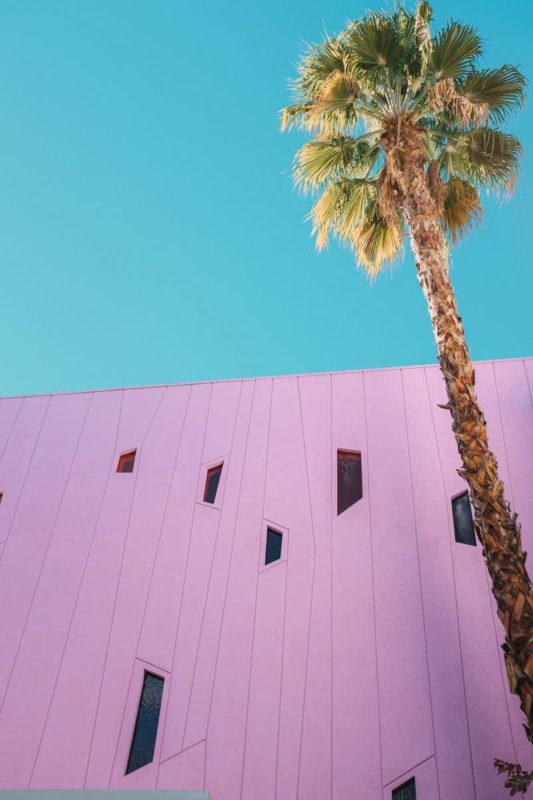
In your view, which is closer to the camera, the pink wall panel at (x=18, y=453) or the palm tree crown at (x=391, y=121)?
the palm tree crown at (x=391, y=121)

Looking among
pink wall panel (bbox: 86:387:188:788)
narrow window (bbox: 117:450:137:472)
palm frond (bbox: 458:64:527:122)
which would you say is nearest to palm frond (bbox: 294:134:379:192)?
palm frond (bbox: 458:64:527:122)

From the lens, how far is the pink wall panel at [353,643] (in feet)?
18.5

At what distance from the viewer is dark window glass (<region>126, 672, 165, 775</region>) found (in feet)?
19.9

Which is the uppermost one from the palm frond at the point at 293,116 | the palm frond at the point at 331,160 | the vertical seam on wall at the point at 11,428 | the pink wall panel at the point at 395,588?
the palm frond at the point at 293,116

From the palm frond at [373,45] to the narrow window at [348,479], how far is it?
16.4 ft

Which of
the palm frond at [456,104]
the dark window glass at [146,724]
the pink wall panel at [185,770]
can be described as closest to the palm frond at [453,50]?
the palm frond at [456,104]

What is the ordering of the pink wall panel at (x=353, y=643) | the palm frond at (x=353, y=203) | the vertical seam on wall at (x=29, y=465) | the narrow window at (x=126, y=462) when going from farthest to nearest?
the narrow window at (x=126, y=462) → the vertical seam on wall at (x=29, y=465) → the palm frond at (x=353, y=203) → the pink wall panel at (x=353, y=643)

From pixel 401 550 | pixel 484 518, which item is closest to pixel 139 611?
pixel 401 550

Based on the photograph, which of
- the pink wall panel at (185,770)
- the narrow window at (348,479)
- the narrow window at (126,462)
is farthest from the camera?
the narrow window at (126,462)

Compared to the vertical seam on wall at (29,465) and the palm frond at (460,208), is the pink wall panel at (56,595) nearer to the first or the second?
the vertical seam on wall at (29,465)

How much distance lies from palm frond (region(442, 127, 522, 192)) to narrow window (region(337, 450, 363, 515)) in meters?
4.09

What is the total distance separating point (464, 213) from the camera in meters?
7.90

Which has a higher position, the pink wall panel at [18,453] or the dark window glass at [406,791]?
the pink wall panel at [18,453]

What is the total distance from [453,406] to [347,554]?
8.83ft
